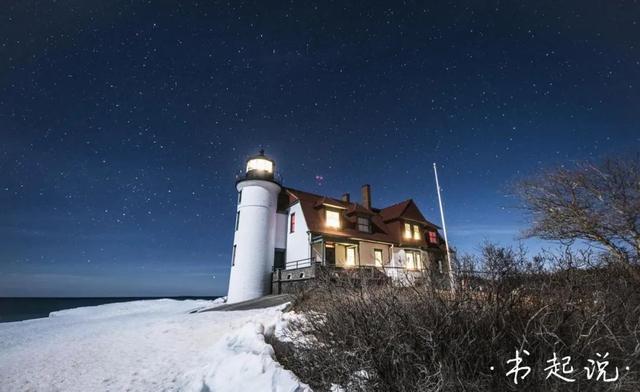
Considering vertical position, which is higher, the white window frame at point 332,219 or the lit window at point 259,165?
the lit window at point 259,165

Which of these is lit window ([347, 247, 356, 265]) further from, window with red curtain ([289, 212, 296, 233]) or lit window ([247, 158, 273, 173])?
lit window ([247, 158, 273, 173])

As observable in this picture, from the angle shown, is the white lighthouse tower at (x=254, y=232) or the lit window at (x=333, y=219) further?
the lit window at (x=333, y=219)

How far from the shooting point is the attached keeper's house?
66.5 feet

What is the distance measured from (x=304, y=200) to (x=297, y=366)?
18477 mm

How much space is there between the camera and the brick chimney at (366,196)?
87.7 ft

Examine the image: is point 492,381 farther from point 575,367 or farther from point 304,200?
point 304,200

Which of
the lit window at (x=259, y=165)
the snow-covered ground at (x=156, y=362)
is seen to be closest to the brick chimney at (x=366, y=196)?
the lit window at (x=259, y=165)

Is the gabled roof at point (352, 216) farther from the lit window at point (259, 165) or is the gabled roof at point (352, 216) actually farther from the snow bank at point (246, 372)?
the snow bank at point (246, 372)

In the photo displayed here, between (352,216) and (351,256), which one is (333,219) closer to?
(352,216)

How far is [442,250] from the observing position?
26.9 metres

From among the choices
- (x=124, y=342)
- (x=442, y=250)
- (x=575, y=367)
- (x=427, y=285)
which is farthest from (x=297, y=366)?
(x=442, y=250)

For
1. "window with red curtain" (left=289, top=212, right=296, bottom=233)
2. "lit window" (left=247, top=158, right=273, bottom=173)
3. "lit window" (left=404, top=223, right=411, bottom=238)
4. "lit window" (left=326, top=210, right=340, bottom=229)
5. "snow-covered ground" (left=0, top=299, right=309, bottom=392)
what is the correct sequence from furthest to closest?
"lit window" (left=404, top=223, right=411, bottom=238), "lit window" (left=247, top=158, right=273, bottom=173), "window with red curtain" (left=289, top=212, right=296, bottom=233), "lit window" (left=326, top=210, right=340, bottom=229), "snow-covered ground" (left=0, top=299, right=309, bottom=392)

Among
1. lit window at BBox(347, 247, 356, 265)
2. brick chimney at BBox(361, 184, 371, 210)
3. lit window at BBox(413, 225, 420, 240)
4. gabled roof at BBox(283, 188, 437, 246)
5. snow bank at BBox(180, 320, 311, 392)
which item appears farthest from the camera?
brick chimney at BBox(361, 184, 371, 210)

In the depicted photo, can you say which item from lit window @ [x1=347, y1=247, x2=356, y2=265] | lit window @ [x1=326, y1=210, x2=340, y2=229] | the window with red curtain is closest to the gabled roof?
lit window @ [x1=326, y1=210, x2=340, y2=229]
